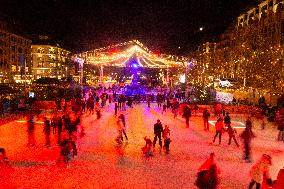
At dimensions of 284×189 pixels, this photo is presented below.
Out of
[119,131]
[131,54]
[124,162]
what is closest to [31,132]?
[119,131]

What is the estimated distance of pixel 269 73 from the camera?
39.2 meters

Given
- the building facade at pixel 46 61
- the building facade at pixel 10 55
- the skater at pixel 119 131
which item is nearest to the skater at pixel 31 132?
the skater at pixel 119 131

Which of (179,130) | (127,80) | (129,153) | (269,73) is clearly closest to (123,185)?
(129,153)

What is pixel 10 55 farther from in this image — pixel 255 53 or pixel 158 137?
pixel 158 137

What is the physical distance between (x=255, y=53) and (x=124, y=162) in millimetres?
30782

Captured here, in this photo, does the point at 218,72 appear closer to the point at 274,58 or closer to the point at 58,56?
the point at 274,58

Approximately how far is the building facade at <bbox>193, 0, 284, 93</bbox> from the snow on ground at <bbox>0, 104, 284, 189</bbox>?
56.4ft

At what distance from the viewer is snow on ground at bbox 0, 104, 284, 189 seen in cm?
1209

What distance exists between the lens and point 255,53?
138 feet

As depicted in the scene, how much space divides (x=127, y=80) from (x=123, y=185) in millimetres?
42549

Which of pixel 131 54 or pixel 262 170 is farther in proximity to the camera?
pixel 131 54

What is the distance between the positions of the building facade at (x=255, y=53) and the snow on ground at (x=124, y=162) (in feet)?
56.4

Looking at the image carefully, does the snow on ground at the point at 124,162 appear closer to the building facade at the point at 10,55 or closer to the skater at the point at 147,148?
the skater at the point at 147,148

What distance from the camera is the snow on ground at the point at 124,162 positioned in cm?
1209
